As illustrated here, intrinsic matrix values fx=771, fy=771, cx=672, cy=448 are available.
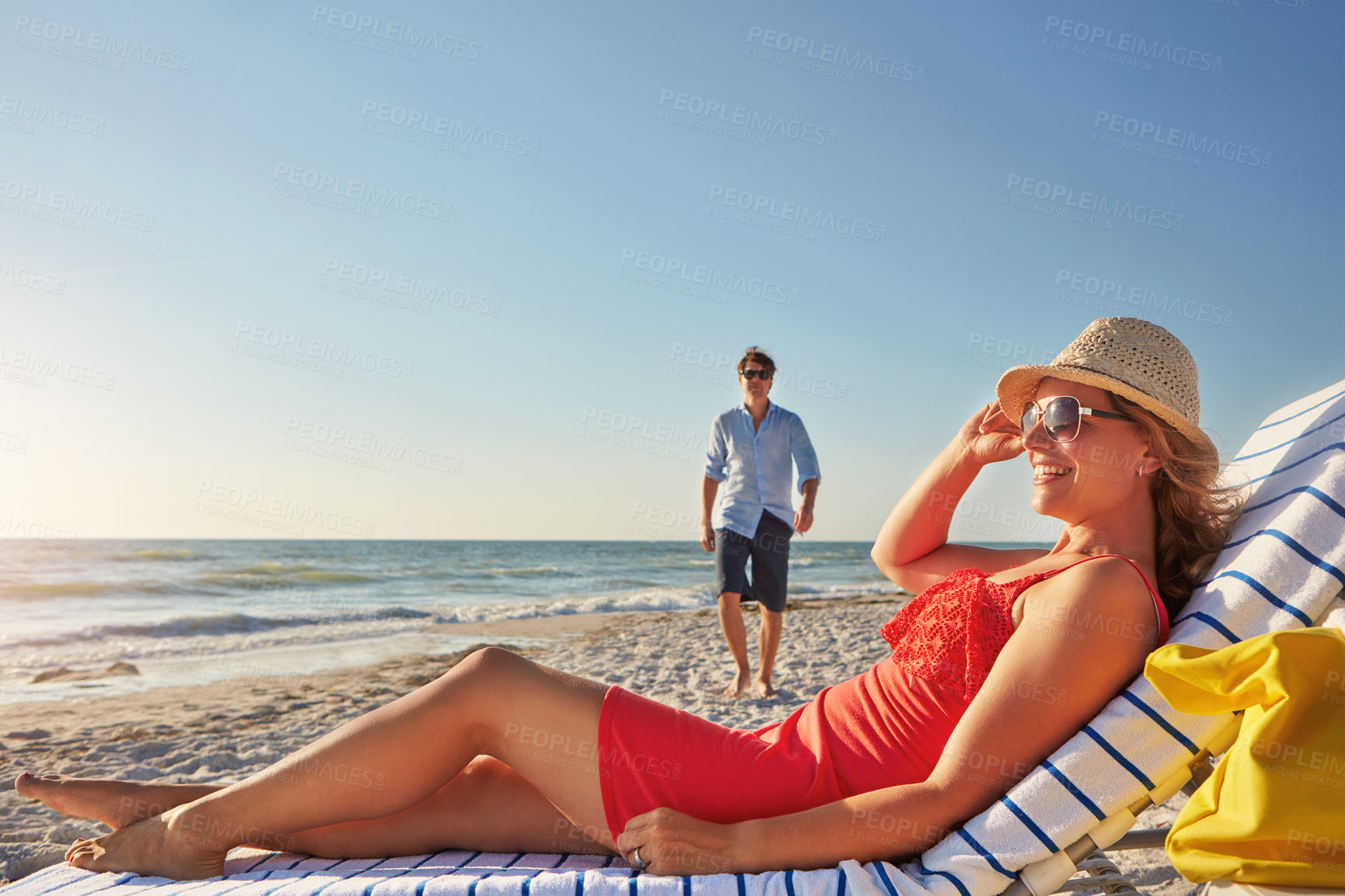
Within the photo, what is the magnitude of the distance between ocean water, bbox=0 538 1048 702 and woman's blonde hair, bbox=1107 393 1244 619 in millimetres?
8278

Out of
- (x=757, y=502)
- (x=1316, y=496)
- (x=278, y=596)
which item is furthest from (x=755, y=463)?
(x=278, y=596)

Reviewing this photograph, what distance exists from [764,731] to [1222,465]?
142cm

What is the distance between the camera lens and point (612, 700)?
188cm

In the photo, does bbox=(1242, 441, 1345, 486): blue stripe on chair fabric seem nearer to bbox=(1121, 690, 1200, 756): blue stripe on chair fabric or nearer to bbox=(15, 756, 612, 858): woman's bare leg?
bbox=(1121, 690, 1200, 756): blue stripe on chair fabric

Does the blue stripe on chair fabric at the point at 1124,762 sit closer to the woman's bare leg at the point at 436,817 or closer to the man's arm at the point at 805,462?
the woman's bare leg at the point at 436,817

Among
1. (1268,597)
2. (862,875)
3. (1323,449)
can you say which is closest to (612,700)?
(862,875)

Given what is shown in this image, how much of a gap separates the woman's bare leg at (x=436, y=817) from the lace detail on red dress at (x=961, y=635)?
0.92 metres

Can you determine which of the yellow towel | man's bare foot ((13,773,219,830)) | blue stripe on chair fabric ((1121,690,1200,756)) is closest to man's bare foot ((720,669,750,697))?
man's bare foot ((13,773,219,830))

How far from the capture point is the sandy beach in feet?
11.5

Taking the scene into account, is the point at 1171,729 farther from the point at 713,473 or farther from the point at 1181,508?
the point at 713,473

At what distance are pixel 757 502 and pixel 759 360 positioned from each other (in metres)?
1.15

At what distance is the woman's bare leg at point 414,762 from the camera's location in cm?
183

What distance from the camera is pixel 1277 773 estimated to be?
3.85 ft

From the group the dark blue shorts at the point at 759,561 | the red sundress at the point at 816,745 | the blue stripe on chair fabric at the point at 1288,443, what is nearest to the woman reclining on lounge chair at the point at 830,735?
the red sundress at the point at 816,745
